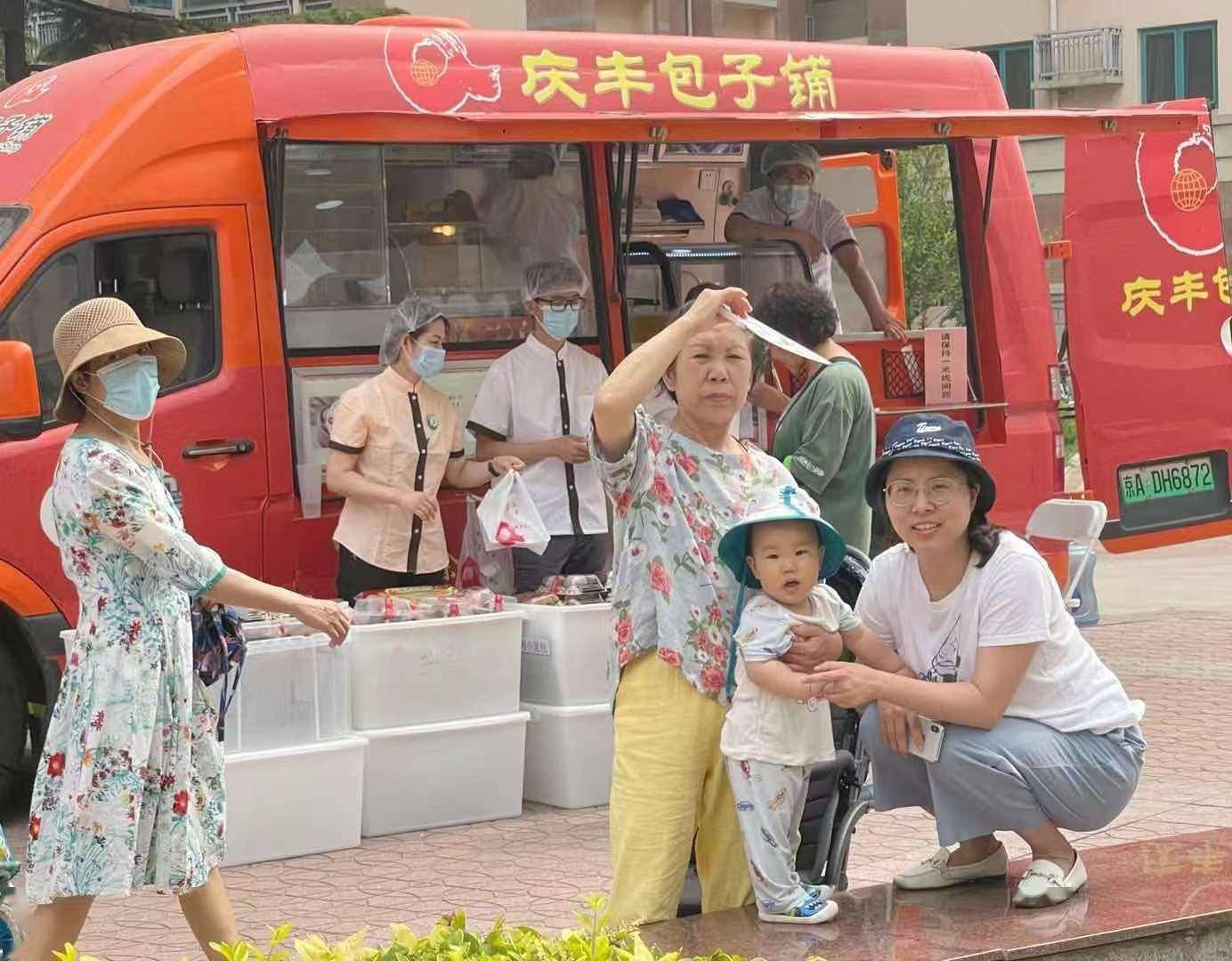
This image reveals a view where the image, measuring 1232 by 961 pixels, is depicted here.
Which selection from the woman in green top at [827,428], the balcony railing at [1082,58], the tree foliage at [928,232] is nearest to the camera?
Result: the woman in green top at [827,428]

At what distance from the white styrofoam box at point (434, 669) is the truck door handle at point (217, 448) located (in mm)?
971

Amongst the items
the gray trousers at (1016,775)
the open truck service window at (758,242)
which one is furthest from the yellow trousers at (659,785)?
the open truck service window at (758,242)

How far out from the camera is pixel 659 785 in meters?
4.62

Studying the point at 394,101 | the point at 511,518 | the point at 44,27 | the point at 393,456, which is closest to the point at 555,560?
the point at 511,518

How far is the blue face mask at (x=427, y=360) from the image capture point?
799 cm

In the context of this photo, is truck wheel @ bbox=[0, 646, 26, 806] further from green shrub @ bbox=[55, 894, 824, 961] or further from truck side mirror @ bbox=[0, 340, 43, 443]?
green shrub @ bbox=[55, 894, 824, 961]

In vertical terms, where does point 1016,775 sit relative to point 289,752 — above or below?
above

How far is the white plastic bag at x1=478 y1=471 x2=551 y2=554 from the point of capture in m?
7.80

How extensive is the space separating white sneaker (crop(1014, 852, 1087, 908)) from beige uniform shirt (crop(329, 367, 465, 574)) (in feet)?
11.8

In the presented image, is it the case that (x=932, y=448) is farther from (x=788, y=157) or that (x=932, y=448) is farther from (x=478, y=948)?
(x=788, y=157)

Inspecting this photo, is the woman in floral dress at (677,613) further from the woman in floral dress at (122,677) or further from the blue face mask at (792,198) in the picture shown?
the blue face mask at (792,198)

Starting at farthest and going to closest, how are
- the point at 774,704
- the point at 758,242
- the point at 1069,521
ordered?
the point at 758,242 → the point at 1069,521 → the point at 774,704

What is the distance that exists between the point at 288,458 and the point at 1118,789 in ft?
13.4

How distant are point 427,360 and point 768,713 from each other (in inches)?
147
